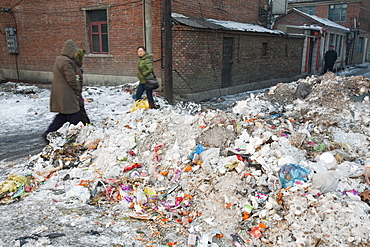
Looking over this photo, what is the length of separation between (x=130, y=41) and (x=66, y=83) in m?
6.32

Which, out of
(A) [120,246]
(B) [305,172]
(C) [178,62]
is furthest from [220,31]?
(A) [120,246]

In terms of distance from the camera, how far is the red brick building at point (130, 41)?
36.5ft

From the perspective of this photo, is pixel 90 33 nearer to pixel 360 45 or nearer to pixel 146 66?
pixel 146 66

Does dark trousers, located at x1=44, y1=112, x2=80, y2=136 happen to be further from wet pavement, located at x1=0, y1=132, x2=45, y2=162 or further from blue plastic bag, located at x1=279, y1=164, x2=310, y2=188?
blue plastic bag, located at x1=279, y1=164, x2=310, y2=188

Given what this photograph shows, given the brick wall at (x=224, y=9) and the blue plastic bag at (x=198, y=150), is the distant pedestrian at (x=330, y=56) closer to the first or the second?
the brick wall at (x=224, y=9)

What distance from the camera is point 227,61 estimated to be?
1345 cm

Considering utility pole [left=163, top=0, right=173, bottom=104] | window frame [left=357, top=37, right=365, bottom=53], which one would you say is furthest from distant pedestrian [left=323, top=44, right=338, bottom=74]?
window frame [left=357, top=37, right=365, bottom=53]

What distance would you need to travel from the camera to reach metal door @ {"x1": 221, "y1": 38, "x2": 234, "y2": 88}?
13141mm

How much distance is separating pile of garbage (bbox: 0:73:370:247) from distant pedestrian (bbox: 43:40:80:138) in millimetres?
319

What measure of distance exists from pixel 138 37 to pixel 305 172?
9.20 metres

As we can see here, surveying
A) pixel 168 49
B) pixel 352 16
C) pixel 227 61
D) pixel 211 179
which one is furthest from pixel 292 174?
pixel 352 16

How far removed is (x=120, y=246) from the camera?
306cm

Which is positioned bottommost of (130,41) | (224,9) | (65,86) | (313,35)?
(65,86)

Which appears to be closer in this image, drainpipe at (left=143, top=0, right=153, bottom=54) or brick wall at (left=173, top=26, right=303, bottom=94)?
drainpipe at (left=143, top=0, right=153, bottom=54)
